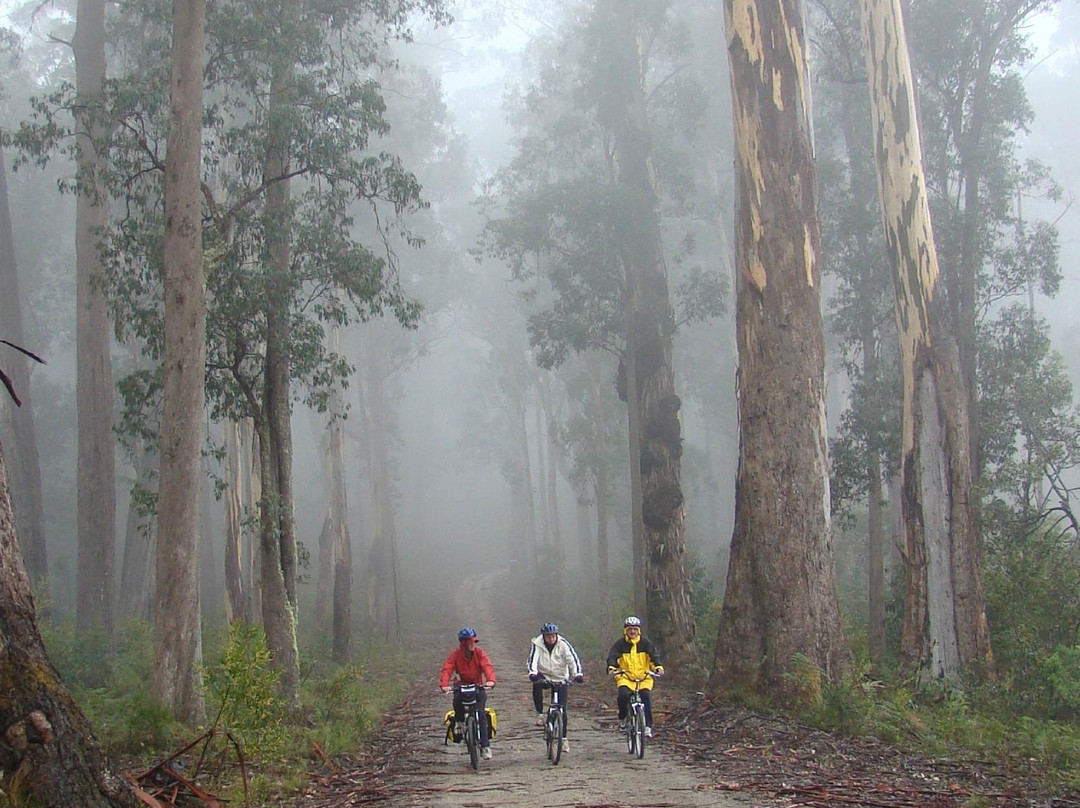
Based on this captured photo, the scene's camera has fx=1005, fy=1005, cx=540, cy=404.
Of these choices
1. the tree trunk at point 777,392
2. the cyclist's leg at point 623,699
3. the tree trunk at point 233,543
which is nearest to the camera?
the cyclist's leg at point 623,699

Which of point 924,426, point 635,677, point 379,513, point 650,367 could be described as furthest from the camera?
point 379,513

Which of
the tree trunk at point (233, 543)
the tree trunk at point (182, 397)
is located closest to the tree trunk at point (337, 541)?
the tree trunk at point (233, 543)

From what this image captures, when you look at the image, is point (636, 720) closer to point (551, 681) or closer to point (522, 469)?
point (551, 681)

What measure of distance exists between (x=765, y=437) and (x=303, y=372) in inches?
258

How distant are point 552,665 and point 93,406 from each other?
1072 cm

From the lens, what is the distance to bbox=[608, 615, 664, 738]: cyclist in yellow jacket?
403 inches

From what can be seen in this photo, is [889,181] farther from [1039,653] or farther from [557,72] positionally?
[557,72]

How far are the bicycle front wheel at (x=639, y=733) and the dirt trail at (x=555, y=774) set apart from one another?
86 millimetres

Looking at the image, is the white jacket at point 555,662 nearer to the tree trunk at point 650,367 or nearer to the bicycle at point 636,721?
the bicycle at point 636,721

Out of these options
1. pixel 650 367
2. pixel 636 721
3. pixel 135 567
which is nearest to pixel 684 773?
pixel 636 721

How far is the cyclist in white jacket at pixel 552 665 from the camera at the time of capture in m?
10.3

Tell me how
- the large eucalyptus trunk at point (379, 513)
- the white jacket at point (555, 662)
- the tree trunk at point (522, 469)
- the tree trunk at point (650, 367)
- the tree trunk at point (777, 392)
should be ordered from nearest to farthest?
the white jacket at point (555, 662) < the tree trunk at point (777, 392) < the tree trunk at point (650, 367) < the large eucalyptus trunk at point (379, 513) < the tree trunk at point (522, 469)

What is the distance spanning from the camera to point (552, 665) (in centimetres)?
1043

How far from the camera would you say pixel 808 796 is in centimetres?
743
